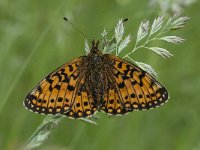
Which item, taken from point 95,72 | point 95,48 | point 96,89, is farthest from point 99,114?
point 95,48

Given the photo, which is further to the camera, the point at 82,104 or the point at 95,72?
the point at 95,72

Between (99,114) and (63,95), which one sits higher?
(99,114)

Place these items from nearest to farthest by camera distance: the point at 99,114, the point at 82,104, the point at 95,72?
1. the point at 82,104
2. the point at 95,72
3. the point at 99,114

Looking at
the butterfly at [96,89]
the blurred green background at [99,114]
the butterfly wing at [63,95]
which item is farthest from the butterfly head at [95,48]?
the blurred green background at [99,114]

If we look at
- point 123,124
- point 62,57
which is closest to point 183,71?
point 123,124

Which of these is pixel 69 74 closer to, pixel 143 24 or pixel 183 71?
pixel 143 24

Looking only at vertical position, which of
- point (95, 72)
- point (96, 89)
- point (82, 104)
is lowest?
point (82, 104)

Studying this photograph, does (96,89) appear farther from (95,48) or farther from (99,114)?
(99,114)
